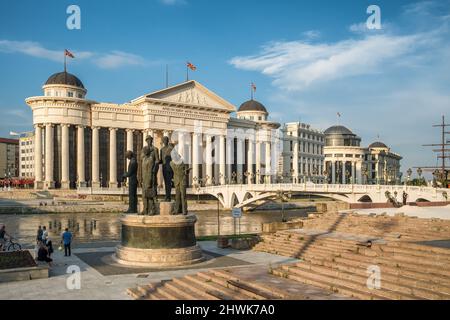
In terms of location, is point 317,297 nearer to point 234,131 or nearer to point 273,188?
point 273,188

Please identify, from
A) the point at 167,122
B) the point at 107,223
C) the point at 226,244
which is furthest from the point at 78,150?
the point at 226,244

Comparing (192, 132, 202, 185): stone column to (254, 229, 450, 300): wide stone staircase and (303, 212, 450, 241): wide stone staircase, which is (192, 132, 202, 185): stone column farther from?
(254, 229, 450, 300): wide stone staircase

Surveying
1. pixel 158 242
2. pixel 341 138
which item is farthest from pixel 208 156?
pixel 158 242

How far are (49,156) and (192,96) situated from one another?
37868 mm

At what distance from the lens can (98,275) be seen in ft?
69.1

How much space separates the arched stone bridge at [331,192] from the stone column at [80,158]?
24.9 m

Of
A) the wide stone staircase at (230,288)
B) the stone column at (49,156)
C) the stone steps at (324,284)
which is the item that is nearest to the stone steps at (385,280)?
the stone steps at (324,284)

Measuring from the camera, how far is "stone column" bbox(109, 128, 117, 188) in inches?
4070

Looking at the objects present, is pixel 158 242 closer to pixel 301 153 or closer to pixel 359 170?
pixel 301 153

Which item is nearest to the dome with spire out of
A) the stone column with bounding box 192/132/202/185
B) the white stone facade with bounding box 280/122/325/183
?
the white stone facade with bounding box 280/122/325/183

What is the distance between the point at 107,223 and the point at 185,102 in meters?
56.3

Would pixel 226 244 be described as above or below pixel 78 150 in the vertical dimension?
below

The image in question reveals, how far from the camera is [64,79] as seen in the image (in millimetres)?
99812

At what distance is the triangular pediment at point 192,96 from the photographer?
11175 centimetres
